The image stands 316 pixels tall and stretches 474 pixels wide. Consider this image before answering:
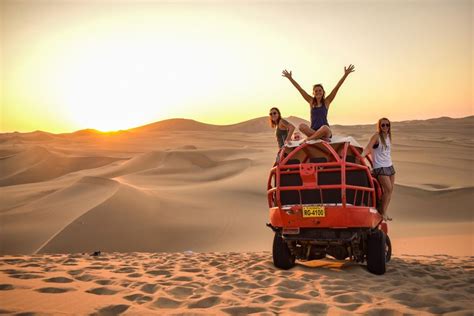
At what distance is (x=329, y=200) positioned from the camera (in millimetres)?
5871

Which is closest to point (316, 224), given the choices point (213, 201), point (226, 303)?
point (226, 303)

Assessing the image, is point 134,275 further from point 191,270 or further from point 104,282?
point 191,270

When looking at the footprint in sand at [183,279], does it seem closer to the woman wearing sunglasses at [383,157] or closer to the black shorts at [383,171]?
the woman wearing sunglasses at [383,157]

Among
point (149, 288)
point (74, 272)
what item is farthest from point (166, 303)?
point (74, 272)

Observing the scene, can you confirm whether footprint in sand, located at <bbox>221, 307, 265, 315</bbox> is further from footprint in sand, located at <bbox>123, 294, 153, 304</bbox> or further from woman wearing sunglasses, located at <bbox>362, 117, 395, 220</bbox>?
woman wearing sunglasses, located at <bbox>362, 117, 395, 220</bbox>

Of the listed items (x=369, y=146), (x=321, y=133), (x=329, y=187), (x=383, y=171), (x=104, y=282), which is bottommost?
(x=104, y=282)

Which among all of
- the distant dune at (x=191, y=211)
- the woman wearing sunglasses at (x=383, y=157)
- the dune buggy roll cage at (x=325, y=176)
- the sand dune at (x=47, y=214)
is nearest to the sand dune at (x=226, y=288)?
the dune buggy roll cage at (x=325, y=176)

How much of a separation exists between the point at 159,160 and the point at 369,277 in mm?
21204

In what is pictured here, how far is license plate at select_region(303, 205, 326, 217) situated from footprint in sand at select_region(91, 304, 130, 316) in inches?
106

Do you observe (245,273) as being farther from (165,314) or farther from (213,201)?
(213,201)

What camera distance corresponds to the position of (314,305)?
441 cm

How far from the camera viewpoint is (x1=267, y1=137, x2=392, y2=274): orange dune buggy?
575 centimetres

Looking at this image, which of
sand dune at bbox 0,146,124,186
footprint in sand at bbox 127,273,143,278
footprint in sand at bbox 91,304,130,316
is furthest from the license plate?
sand dune at bbox 0,146,124,186

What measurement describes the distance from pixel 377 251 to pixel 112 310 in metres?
3.70
